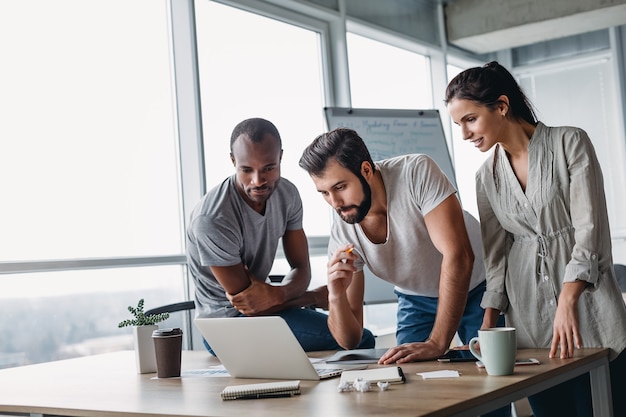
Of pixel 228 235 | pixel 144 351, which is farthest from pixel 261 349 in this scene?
pixel 228 235

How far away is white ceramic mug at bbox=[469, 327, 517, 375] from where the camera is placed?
149 cm

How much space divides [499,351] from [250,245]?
1.34 metres

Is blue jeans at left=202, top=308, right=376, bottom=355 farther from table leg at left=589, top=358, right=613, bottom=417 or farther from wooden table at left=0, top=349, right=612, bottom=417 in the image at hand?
table leg at left=589, top=358, right=613, bottom=417

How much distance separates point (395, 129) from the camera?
5086mm

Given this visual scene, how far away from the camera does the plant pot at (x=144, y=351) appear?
206cm

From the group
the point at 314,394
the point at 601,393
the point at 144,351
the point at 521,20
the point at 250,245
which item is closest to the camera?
the point at 314,394

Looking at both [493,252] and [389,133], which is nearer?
[493,252]

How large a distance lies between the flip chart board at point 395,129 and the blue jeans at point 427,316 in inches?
95.0

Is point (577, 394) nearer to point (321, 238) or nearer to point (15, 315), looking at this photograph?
point (15, 315)

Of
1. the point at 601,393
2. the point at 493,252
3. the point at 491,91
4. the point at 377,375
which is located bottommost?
the point at 601,393

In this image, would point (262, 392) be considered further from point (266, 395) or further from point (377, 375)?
point (377, 375)

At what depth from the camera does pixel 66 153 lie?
3.53m

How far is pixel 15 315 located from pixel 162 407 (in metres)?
2.05

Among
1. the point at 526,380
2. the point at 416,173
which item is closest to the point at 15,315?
the point at 416,173
